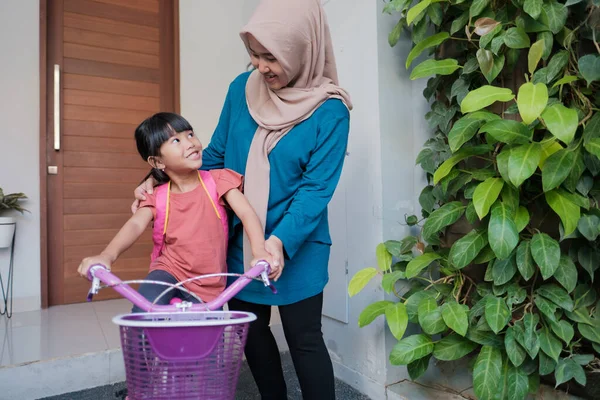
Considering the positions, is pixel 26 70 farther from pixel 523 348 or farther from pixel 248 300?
pixel 523 348

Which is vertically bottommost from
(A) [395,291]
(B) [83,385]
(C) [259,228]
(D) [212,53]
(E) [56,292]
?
(B) [83,385]

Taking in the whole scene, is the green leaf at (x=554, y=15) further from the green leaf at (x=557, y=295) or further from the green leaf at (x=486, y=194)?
the green leaf at (x=557, y=295)

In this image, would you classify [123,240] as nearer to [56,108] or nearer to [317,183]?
[317,183]

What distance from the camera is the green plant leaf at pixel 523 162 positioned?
1041mm

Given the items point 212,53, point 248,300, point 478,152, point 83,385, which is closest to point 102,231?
point 83,385

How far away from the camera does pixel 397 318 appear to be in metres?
1.36

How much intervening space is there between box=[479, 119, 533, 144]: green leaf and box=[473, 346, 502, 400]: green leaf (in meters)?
0.64

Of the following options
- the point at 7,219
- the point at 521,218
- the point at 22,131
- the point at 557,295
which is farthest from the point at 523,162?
the point at 22,131

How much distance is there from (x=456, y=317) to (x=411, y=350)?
0.68 ft

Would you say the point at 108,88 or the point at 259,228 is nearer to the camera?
the point at 259,228

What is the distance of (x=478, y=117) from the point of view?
3.83 feet

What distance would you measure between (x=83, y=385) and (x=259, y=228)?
1.33 meters

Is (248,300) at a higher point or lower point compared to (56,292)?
higher

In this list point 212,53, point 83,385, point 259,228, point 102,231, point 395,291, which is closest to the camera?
point 259,228
